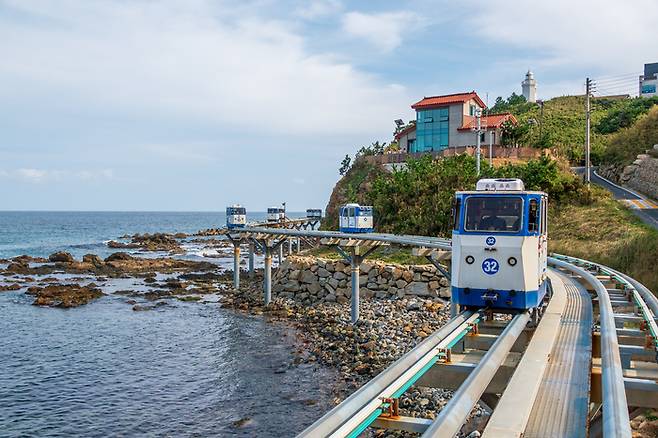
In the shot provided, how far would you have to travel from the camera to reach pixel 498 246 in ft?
39.1

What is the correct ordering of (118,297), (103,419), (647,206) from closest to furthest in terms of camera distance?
(103,419)
(647,206)
(118,297)

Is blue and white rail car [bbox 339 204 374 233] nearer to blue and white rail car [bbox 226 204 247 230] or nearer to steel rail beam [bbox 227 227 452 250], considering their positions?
steel rail beam [bbox 227 227 452 250]

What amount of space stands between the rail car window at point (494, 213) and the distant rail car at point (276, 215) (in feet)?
153

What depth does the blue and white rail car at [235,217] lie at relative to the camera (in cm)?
4356

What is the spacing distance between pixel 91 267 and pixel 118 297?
63.2 feet

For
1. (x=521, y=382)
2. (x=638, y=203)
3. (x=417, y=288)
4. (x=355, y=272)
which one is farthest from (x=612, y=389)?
(x=638, y=203)

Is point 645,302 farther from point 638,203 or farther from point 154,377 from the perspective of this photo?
point 638,203

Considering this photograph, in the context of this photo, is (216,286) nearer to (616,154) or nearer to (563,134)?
(616,154)

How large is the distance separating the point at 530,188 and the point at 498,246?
30454mm

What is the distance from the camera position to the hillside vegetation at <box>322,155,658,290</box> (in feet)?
99.6

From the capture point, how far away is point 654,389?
7297 millimetres

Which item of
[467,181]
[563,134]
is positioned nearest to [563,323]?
[467,181]

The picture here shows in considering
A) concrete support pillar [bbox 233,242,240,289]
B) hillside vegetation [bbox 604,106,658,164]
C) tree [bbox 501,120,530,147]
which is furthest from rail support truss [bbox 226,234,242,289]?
hillside vegetation [bbox 604,106,658,164]

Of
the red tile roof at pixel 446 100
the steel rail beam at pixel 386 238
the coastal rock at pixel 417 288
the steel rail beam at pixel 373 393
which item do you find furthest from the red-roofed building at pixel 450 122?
the steel rail beam at pixel 373 393
